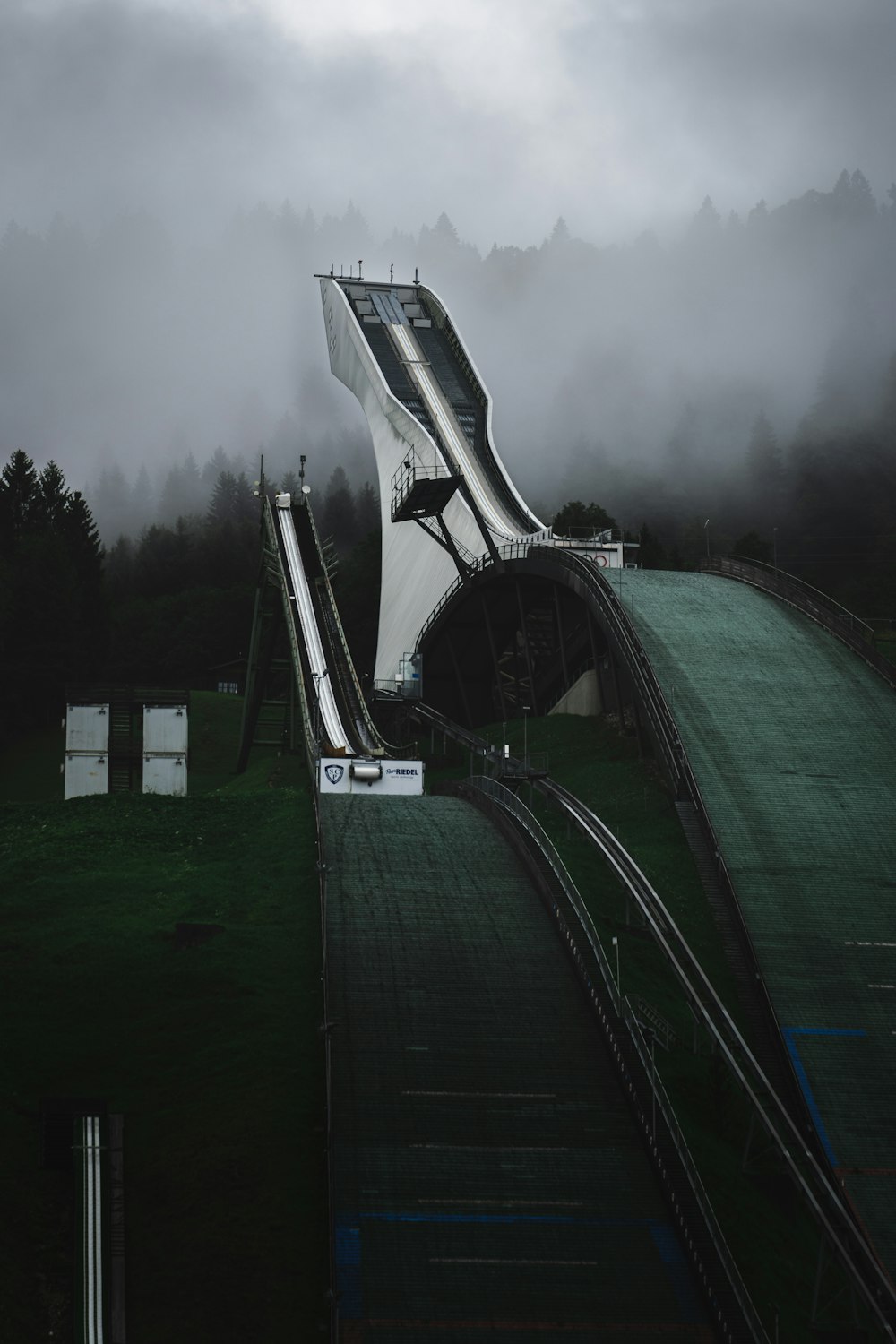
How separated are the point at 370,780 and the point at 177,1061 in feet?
44.9

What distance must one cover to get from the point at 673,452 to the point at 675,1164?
9317 centimetres

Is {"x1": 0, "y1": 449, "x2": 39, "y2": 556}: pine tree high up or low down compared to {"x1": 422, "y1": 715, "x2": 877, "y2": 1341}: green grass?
up

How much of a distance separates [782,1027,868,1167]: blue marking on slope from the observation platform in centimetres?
2

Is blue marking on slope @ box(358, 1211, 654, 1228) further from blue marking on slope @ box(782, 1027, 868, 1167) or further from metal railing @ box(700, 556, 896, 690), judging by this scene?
metal railing @ box(700, 556, 896, 690)

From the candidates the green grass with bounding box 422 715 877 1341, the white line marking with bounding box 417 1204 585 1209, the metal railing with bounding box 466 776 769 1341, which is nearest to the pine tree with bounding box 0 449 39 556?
the green grass with bounding box 422 715 877 1341

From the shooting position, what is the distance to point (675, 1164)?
649 inches

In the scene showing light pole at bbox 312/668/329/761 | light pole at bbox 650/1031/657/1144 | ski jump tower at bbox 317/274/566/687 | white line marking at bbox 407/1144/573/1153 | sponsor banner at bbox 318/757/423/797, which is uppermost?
ski jump tower at bbox 317/274/566/687

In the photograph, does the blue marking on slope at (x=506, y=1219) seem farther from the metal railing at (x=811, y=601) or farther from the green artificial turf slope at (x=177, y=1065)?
the metal railing at (x=811, y=601)

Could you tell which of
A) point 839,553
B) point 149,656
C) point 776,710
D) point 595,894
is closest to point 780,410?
point 839,553

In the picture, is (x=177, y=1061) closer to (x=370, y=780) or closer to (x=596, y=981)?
(x=596, y=981)

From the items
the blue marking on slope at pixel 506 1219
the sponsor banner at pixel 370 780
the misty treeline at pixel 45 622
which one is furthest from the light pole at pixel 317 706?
the misty treeline at pixel 45 622

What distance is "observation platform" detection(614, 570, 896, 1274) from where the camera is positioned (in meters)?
19.2

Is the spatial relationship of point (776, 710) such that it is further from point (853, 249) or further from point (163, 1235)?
point (853, 249)

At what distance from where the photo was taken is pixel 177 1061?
18078 mm
